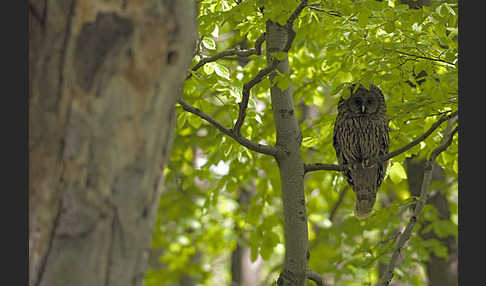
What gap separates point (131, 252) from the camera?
158 cm

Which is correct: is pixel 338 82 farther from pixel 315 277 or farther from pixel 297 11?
pixel 297 11

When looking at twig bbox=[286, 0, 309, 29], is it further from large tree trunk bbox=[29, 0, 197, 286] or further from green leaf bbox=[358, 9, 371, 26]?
large tree trunk bbox=[29, 0, 197, 286]

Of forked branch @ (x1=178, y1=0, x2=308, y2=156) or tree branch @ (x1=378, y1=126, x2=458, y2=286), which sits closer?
forked branch @ (x1=178, y1=0, x2=308, y2=156)

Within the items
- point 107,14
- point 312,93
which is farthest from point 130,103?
point 312,93

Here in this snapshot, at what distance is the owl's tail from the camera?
5055 millimetres

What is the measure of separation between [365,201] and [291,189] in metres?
1.47

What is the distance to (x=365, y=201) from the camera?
5.11 metres

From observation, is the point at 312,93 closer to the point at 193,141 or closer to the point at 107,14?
the point at 193,141

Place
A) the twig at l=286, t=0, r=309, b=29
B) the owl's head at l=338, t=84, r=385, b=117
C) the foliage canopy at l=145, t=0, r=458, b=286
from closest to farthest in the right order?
the twig at l=286, t=0, r=309, b=29 < the foliage canopy at l=145, t=0, r=458, b=286 < the owl's head at l=338, t=84, r=385, b=117

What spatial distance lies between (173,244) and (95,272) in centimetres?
816

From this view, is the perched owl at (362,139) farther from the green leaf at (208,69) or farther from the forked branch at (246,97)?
the green leaf at (208,69)

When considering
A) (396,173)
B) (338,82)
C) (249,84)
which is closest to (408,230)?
(396,173)

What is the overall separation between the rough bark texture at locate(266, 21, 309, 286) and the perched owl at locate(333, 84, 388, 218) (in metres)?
1.06

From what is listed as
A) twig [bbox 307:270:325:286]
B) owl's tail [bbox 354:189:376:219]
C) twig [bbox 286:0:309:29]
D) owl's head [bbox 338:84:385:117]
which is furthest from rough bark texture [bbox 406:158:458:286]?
twig [bbox 286:0:309:29]
